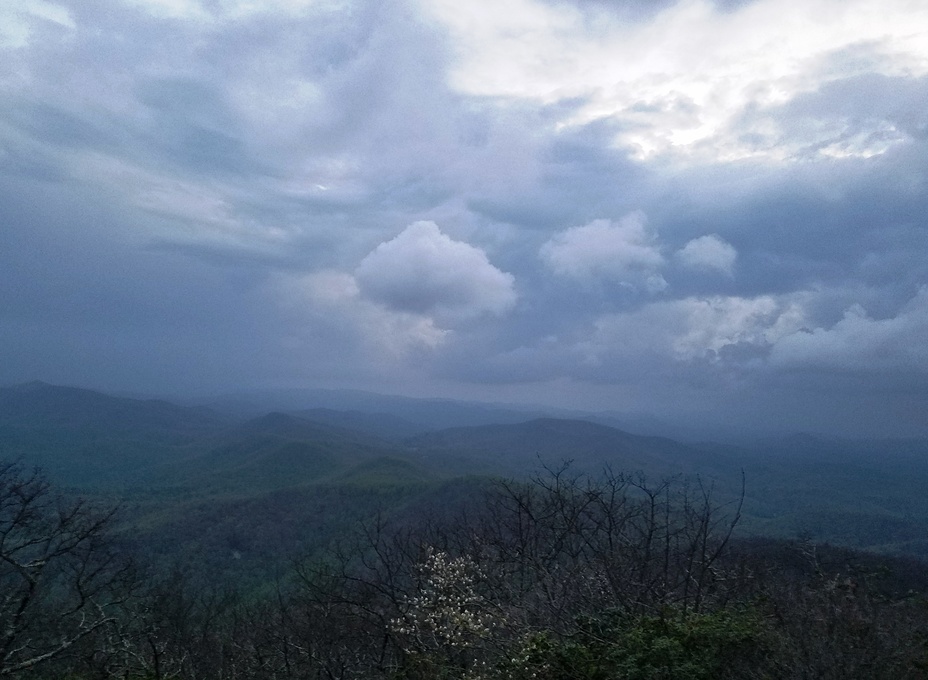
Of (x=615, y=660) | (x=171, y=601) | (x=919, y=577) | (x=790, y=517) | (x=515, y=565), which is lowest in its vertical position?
(x=790, y=517)

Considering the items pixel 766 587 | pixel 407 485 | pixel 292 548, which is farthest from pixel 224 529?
pixel 766 587

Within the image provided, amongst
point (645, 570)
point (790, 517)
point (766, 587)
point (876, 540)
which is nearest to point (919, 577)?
point (766, 587)

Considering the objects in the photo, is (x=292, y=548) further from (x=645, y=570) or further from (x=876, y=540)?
(x=876, y=540)

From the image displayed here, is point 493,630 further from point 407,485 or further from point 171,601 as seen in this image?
point 407,485

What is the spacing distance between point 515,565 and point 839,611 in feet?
31.0

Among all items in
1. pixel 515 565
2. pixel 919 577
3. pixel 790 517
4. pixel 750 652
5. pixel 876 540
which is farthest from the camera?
pixel 790 517

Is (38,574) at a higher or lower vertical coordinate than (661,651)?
higher

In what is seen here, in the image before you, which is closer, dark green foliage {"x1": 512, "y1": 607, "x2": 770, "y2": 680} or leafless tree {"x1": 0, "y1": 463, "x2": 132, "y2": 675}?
dark green foliage {"x1": 512, "y1": 607, "x2": 770, "y2": 680}

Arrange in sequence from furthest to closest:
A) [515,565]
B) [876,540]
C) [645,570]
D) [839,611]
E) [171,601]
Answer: [876,540], [171,601], [515,565], [645,570], [839,611]

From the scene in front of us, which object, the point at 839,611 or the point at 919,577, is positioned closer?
the point at 839,611

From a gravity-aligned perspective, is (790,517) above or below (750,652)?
below

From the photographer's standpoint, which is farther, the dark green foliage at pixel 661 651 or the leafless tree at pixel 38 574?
the leafless tree at pixel 38 574

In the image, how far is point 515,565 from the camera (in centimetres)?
1795

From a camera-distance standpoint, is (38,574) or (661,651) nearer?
(661,651)
